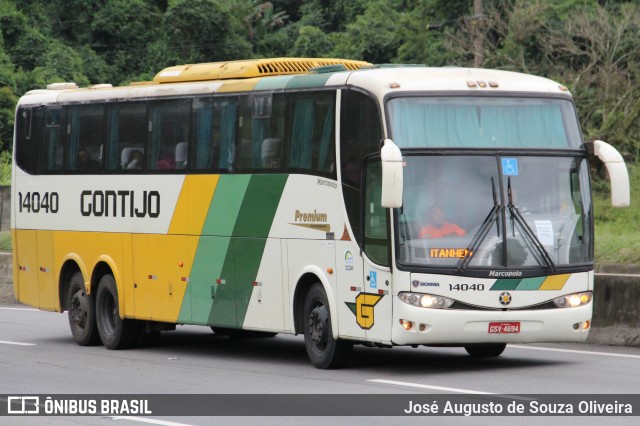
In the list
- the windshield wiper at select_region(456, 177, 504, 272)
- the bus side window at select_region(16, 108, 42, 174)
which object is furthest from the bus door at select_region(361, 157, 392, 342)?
the bus side window at select_region(16, 108, 42, 174)

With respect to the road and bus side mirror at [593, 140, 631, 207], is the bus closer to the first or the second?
bus side mirror at [593, 140, 631, 207]

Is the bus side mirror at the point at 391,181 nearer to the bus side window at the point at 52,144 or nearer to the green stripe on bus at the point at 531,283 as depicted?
the green stripe on bus at the point at 531,283

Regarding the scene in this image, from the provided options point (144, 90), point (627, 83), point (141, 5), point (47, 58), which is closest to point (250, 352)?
point (144, 90)

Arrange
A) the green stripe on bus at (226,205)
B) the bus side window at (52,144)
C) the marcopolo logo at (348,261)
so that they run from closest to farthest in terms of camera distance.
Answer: the marcopolo logo at (348,261), the green stripe on bus at (226,205), the bus side window at (52,144)

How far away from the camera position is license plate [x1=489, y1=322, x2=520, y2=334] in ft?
44.9

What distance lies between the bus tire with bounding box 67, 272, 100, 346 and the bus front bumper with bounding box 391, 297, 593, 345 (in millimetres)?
6751

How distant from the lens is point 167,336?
20672 mm

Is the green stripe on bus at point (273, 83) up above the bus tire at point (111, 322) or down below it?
above

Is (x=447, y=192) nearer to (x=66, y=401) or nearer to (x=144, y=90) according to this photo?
(x=66, y=401)

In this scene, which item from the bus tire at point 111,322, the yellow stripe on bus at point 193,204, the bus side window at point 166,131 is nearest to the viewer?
the yellow stripe on bus at point 193,204

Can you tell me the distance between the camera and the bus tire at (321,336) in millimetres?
14625

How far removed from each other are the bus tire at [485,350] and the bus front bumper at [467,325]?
183 centimetres

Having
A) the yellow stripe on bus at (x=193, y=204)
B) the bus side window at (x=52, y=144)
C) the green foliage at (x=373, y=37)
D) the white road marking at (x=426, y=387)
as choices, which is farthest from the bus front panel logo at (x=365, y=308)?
the green foliage at (x=373, y=37)

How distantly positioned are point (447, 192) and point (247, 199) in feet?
10.5
